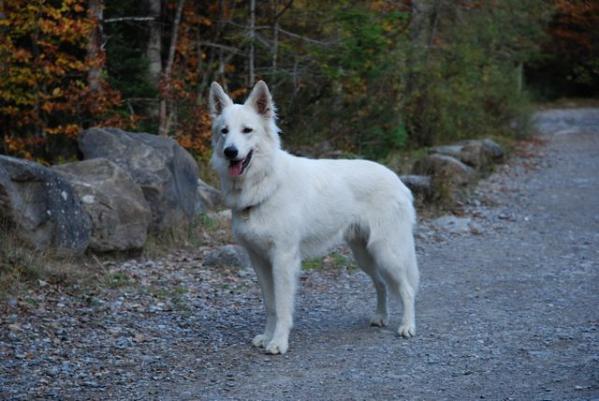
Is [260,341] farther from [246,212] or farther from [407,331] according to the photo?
[407,331]

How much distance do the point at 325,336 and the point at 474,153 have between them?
10.8 meters

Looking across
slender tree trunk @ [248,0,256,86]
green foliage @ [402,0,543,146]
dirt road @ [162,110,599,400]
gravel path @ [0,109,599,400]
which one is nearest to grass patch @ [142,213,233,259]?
gravel path @ [0,109,599,400]

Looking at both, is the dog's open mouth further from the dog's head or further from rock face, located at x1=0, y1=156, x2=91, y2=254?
rock face, located at x1=0, y1=156, x2=91, y2=254

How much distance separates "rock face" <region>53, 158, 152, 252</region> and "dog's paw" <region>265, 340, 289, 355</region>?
10.4 feet

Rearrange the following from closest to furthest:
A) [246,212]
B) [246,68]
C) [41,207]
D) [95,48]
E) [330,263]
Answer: [246,212] → [41,207] → [330,263] → [95,48] → [246,68]

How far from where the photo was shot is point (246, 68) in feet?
46.7

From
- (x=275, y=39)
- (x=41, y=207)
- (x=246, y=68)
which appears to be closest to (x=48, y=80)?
(x=246, y=68)

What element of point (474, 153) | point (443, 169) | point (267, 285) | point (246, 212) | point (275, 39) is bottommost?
point (474, 153)

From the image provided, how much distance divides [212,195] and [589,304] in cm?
560

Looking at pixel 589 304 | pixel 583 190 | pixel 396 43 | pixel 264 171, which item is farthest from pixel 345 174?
pixel 396 43

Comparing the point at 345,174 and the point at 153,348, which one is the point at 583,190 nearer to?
the point at 345,174

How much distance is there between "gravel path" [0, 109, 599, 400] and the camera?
4.90 meters

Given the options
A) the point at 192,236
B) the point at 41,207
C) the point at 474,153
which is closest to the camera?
the point at 41,207

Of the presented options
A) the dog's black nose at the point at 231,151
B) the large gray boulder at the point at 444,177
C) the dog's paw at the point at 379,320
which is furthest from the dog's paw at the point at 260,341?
the large gray boulder at the point at 444,177
